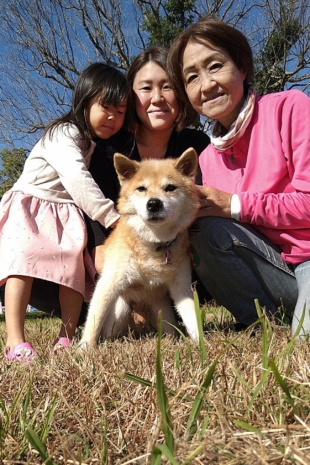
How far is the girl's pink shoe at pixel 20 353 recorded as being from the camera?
203 centimetres

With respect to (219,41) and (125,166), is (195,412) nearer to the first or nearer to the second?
(125,166)

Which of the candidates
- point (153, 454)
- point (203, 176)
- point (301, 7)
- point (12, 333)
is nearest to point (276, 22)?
point (301, 7)

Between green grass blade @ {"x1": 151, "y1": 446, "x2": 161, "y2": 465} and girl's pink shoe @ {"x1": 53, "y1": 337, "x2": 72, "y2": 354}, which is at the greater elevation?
green grass blade @ {"x1": 151, "y1": 446, "x2": 161, "y2": 465}

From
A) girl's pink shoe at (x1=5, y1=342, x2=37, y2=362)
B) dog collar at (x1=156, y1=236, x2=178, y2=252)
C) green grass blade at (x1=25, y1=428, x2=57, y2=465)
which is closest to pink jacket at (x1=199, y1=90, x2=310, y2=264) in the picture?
dog collar at (x1=156, y1=236, x2=178, y2=252)

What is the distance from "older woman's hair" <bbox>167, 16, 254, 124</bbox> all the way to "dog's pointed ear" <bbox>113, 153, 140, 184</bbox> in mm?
787

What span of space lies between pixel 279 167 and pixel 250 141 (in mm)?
274

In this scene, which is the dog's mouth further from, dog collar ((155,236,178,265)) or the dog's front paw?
the dog's front paw

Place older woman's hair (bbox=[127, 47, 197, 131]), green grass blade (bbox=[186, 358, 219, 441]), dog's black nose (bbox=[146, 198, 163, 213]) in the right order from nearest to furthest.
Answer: green grass blade (bbox=[186, 358, 219, 441]) < dog's black nose (bbox=[146, 198, 163, 213]) < older woman's hair (bbox=[127, 47, 197, 131])

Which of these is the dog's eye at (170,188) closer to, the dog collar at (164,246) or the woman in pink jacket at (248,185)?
the woman in pink jacket at (248,185)

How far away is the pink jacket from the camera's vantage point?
236 centimetres

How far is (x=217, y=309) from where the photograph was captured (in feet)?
17.0

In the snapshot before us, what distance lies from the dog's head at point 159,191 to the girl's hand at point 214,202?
2.0 inches

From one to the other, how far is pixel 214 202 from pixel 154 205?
41 centimetres

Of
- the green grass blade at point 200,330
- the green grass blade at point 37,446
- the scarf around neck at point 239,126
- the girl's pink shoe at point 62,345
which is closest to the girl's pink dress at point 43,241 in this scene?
the girl's pink shoe at point 62,345
